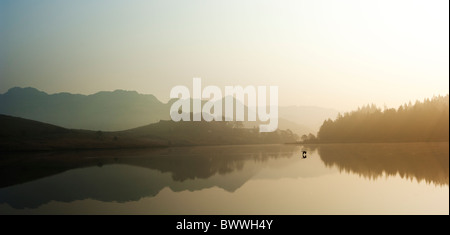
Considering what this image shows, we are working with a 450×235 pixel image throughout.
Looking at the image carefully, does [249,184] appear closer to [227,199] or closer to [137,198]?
[227,199]

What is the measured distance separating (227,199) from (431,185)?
77.2 feet

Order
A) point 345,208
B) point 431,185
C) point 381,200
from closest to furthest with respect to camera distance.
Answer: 1. point 345,208
2. point 381,200
3. point 431,185

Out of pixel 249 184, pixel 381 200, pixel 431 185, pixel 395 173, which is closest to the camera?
pixel 381 200

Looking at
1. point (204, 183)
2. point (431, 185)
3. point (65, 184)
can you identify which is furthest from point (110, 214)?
point (431, 185)

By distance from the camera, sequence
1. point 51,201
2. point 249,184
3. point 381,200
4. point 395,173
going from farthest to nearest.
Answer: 1. point 395,173
2. point 249,184
3. point 51,201
4. point 381,200

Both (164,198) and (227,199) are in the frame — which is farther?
(164,198)

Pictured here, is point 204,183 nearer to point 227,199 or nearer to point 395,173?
point 227,199

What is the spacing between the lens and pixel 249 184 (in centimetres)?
4675

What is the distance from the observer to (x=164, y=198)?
3803cm

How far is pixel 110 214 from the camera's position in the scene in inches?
1210

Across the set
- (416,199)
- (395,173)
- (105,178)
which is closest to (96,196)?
(105,178)

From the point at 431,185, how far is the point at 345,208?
16206 millimetres

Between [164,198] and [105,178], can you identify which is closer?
[164,198]

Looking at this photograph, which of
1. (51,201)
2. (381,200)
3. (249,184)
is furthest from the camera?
(249,184)
